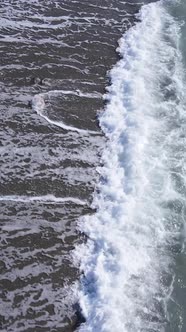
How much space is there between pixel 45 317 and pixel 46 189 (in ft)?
9.09

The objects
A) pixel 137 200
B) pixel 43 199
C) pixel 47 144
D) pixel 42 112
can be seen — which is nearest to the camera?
pixel 43 199

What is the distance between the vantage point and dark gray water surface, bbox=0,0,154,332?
799cm

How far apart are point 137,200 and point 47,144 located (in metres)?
2.37

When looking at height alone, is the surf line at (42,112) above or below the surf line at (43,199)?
above

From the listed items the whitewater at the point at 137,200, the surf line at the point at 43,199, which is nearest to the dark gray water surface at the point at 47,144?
the surf line at the point at 43,199

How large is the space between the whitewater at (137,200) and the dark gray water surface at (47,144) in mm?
332

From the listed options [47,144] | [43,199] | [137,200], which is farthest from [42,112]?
[137,200]

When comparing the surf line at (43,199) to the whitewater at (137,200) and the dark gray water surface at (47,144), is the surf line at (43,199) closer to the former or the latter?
the dark gray water surface at (47,144)

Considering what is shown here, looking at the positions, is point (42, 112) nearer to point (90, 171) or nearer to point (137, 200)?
point (90, 171)

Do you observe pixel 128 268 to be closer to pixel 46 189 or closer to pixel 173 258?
pixel 173 258

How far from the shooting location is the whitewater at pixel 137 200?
26.1 feet

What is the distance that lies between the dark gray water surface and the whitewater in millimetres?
332

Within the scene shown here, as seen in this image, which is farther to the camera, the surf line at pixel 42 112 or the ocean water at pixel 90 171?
the surf line at pixel 42 112

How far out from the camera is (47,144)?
417 inches
